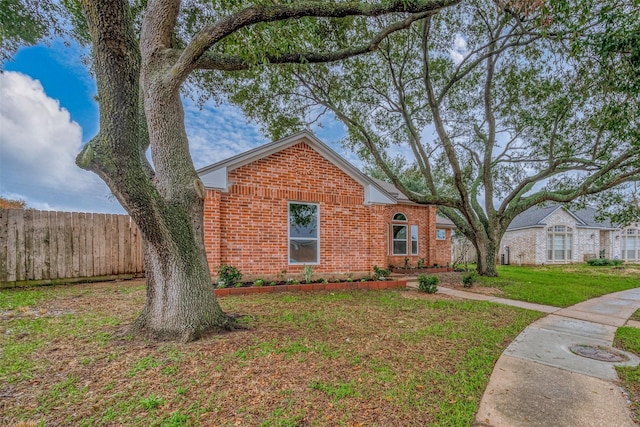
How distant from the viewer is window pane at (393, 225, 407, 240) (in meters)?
15.6

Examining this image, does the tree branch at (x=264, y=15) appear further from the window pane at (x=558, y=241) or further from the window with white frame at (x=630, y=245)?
the window with white frame at (x=630, y=245)

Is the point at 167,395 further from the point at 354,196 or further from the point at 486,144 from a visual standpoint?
the point at 486,144

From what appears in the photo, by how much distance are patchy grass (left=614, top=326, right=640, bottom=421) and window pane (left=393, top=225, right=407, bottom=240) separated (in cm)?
1006

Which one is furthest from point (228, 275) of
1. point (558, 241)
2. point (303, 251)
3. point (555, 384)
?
point (558, 241)

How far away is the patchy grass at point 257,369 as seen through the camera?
8.70ft

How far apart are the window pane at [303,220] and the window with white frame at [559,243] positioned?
21090mm

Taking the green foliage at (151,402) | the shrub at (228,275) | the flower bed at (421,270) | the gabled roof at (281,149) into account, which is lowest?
the flower bed at (421,270)

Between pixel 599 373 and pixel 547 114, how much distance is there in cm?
977

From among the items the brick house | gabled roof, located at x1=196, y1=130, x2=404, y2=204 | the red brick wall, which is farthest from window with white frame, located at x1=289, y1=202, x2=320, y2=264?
gabled roof, located at x1=196, y1=130, x2=404, y2=204

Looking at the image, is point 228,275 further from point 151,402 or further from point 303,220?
point 151,402

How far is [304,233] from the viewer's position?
9781 mm

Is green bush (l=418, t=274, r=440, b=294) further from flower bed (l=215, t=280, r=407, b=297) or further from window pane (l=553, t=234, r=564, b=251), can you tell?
window pane (l=553, t=234, r=564, b=251)

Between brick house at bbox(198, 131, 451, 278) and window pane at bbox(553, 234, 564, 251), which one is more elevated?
brick house at bbox(198, 131, 451, 278)

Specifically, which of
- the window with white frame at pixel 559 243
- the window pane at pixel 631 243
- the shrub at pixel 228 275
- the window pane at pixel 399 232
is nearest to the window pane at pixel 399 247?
the window pane at pixel 399 232
